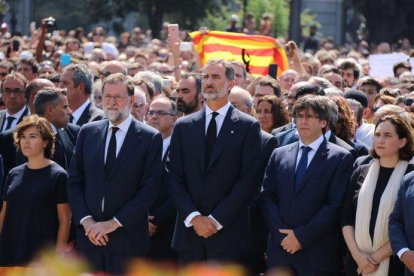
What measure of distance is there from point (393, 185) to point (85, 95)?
3954 mm

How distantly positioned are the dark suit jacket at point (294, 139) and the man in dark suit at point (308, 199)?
1.08ft

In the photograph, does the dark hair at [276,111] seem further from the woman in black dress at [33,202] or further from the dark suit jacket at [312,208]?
the woman in black dress at [33,202]

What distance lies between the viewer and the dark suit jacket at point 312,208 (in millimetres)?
9453

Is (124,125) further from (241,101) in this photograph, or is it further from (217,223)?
(241,101)

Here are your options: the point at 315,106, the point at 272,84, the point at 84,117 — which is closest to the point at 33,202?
the point at 84,117

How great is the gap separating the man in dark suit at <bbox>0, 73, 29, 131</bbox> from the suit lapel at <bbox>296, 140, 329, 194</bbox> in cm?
385

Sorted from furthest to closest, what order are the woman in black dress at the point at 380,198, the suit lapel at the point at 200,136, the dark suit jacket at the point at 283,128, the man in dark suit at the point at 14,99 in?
the man in dark suit at the point at 14,99 → the dark suit jacket at the point at 283,128 → the suit lapel at the point at 200,136 → the woman in black dress at the point at 380,198

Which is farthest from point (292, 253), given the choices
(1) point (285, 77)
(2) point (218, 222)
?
(1) point (285, 77)

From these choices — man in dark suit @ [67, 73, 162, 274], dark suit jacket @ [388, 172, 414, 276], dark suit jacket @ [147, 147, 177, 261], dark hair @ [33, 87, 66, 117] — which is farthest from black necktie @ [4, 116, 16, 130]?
dark suit jacket @ [388, 172, 414, 276]

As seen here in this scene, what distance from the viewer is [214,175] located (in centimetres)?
965

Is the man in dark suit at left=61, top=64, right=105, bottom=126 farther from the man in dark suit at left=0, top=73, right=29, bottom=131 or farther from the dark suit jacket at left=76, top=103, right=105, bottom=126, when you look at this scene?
the man in dark suit at left=0, top=73, right=29, bottom=131

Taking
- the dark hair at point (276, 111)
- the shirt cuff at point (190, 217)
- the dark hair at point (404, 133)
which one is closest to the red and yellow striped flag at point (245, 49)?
the dark hair at point (276, 111)

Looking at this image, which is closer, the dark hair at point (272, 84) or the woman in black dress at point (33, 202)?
the woman in black dress at point (33, 202)

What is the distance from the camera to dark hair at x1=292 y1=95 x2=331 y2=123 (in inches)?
377
